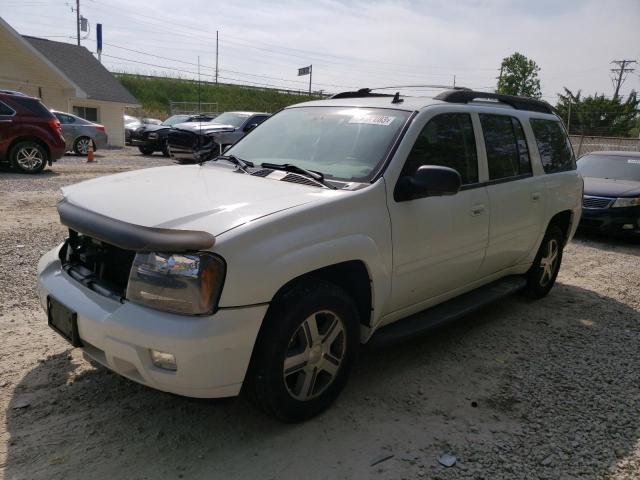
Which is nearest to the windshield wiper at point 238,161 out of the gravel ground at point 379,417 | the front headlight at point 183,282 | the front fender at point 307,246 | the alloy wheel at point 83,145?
the front fender at point 307,246

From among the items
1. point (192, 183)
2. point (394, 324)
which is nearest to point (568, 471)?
point (394, 324)

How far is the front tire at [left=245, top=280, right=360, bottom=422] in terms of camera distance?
2.72 metres

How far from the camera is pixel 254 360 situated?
271 cm

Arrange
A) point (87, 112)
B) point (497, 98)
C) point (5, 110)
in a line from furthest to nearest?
1. point (87, 112)
2. point (5, 110)
3. point (497, 98)

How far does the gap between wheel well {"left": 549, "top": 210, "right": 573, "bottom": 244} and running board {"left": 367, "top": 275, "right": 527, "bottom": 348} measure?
3.03 ft

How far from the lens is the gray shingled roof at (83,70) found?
27.3 m

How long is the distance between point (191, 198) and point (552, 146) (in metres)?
3.85

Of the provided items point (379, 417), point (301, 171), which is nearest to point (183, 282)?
point (301, 171)

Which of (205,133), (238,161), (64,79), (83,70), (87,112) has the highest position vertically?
(83,70)

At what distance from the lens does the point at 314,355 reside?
9.79 feet

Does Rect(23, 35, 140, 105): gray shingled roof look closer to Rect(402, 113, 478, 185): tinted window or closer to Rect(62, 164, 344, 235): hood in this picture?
Rect(62, 164, 344, 235): hood

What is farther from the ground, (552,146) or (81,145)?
(552,146)

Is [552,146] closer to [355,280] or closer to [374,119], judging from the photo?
[374,119]

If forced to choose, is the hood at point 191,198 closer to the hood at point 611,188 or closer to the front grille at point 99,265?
the front grille at point 99,265
